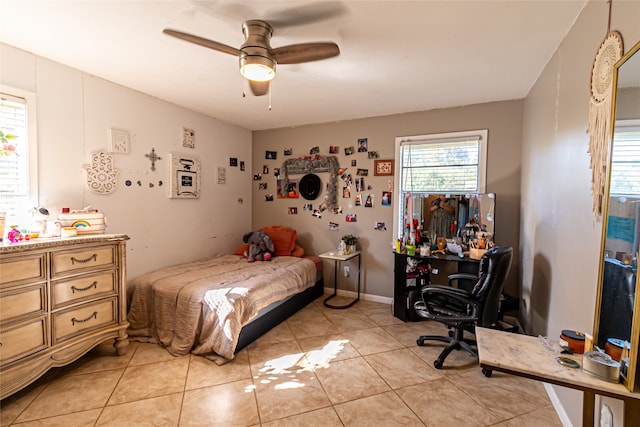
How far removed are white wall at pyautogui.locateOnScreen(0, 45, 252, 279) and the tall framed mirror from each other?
143 inches

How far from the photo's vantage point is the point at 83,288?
2.16 m

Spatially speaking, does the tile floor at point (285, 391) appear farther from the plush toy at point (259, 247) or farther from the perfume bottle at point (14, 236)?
the plush toy at point (259, 247)

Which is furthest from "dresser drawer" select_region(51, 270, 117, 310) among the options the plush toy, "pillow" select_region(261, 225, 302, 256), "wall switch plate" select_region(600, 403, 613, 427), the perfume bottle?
"wall switch plate" select_region(600, 403, 613, 427)

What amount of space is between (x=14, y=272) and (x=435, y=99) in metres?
3.85

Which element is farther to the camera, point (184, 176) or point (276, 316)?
point (184, 176)

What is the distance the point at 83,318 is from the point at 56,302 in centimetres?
24

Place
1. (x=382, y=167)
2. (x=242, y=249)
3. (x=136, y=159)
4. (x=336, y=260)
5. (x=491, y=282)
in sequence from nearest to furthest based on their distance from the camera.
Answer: (x=491, y=282), (x=136, y=159), (x=336, y=260), (x=382, y=167), (x=242, y=249)

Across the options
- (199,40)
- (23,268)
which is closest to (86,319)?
(23,268)

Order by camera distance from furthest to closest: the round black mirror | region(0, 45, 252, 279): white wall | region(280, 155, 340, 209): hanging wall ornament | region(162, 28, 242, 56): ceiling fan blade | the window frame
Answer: the round black mirror < region(280, 155, 340, 209): hanging wall ornament < the window frame < region(0, 45, 252, 279): white wall < region(162, 28, 242, 56): ceiling fan blade

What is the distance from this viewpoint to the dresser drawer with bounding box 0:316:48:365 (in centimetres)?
173

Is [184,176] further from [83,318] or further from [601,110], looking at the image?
[601,110]

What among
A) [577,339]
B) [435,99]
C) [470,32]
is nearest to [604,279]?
[577,339]

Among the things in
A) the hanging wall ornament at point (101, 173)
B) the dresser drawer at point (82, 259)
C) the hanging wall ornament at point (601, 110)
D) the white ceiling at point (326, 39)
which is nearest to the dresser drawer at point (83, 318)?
the dresser drawer at point (82, 259)

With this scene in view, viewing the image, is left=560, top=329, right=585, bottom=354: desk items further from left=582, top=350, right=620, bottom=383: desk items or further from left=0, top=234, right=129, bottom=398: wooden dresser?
left=0, top=234, right=129, bottom=398: wooden dresser
